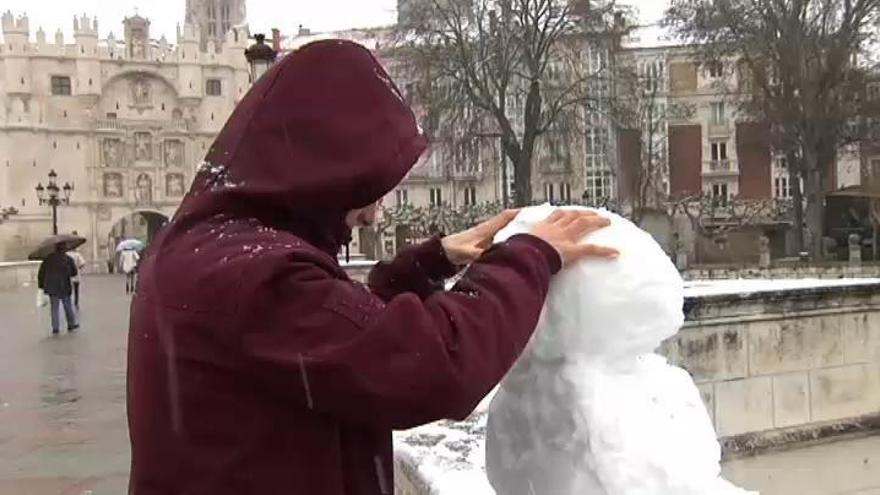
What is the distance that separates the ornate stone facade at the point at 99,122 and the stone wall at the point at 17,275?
127 ft

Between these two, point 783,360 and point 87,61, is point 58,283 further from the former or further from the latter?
point 87,61

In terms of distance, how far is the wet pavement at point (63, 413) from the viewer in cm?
799

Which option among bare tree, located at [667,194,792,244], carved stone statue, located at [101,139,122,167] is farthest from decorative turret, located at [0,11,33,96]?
bare tree, located at [667,194,792,244]

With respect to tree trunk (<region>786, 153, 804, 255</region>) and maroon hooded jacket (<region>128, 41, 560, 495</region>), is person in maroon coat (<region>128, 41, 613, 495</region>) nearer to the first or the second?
maroon hooded jacket (<region>128, 41, 560, 495</region>)

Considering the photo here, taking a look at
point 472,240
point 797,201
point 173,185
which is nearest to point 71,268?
point 472,240

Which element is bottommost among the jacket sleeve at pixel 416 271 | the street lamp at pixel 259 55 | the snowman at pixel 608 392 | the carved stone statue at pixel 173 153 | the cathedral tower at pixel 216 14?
the snowman at pixel 608 392

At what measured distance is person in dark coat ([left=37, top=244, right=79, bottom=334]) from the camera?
2098cm

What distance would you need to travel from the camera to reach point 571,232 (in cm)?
208

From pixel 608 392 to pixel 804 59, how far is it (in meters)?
40.6

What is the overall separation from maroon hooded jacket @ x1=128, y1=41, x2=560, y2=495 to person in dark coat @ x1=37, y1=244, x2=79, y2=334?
2032cm

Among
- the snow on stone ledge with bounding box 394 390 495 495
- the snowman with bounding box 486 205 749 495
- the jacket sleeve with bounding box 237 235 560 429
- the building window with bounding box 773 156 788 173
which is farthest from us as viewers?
the building window with bounding box 773 156 788 173

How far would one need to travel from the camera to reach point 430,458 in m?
4.65

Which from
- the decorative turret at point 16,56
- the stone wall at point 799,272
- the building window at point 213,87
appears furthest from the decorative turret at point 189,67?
the stone wall at point 799,272

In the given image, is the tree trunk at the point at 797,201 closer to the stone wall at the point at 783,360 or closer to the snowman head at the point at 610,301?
the stone wall at the point at 783,360
